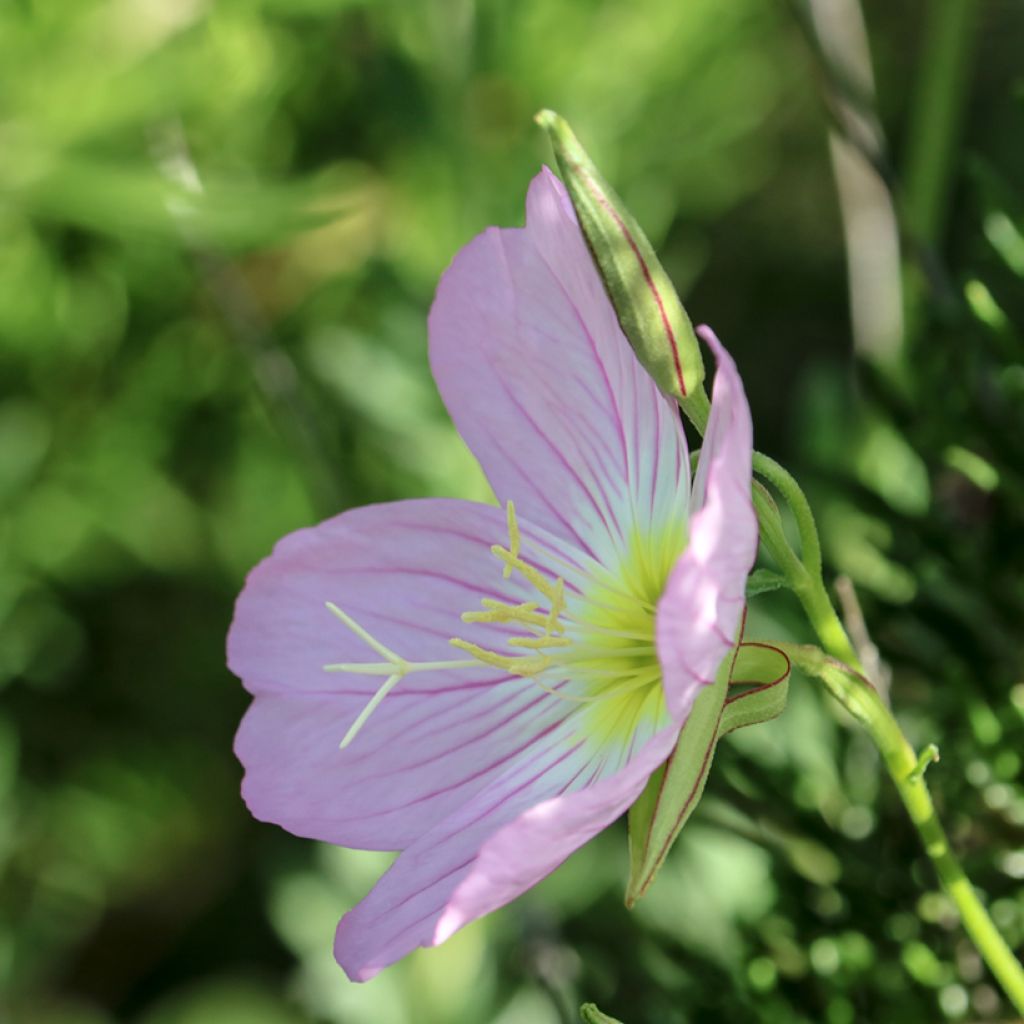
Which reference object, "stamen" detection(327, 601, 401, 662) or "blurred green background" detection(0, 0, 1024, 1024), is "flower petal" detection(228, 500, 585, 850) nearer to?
"stamen" detection(327, 601, 401, 662)

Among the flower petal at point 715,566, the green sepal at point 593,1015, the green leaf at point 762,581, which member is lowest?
the green sepal at point 593,1015

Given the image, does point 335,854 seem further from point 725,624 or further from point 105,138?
point 725,624

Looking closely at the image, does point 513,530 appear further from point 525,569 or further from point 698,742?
point 698,742

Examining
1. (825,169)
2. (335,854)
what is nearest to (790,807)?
(335,854)

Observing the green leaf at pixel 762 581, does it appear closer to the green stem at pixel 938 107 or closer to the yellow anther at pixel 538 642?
the yellow anther at pixel 538 642

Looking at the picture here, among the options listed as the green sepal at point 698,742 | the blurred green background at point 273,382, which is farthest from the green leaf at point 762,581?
the blurred green background at point 273,382
